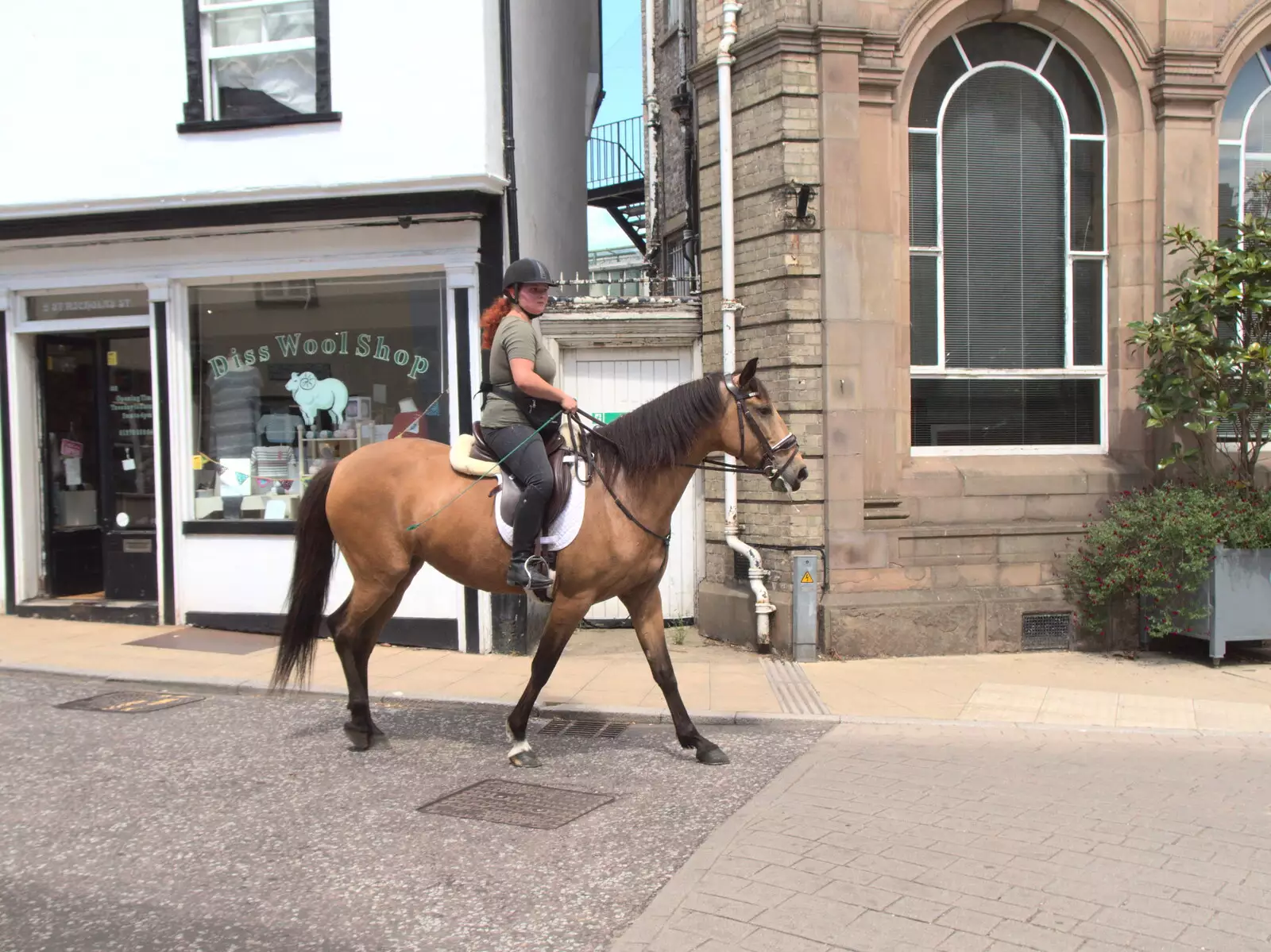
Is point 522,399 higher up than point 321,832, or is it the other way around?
point 522,399

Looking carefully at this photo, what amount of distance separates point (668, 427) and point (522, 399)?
88 cm

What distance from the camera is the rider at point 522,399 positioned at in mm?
5781

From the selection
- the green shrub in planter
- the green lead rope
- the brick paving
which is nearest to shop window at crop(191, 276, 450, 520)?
the green lead rope

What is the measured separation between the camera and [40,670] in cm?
831

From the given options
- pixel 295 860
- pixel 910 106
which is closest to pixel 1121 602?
pixel 910 106

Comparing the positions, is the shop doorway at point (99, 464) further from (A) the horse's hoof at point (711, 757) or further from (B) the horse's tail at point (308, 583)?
(A) the horse's hoof at point (711, 757)

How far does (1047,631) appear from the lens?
29.5 feet

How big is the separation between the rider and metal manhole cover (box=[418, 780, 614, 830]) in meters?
1.12

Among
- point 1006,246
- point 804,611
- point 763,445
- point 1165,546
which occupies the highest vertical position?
point 1006,246

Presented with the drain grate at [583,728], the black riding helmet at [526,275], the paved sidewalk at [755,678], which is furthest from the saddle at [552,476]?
the paved sidewalk at [755,678]

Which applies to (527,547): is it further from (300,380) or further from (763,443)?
(300,380)

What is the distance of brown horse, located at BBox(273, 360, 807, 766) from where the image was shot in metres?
5.88

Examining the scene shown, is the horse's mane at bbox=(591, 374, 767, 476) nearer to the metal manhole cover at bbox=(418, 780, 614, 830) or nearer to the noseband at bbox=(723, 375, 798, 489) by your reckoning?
the noseband at bbox=(723, 375, 798, 489)

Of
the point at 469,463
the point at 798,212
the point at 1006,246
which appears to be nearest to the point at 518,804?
the point at 469,463
